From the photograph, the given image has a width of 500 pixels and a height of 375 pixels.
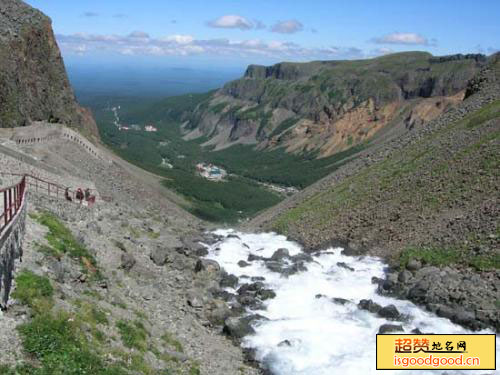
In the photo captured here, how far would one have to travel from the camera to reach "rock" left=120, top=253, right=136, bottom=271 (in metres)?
37.5

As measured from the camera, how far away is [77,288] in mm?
29672

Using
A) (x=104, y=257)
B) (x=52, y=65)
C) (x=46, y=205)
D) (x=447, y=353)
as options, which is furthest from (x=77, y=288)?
(x=52, y=65)

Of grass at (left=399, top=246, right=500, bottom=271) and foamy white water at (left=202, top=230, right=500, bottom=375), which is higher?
grass at (left=399, top=246, right=500, bottom=271)

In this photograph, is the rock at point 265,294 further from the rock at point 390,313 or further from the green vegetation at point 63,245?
the green vegetation at point 63,245

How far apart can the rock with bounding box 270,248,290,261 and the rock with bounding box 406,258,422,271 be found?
1224 centimetres

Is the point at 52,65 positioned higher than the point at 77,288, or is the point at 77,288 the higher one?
the point at 52,65

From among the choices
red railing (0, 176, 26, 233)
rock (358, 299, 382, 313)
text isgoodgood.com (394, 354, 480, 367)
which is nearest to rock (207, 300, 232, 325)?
rock (358, 299, 382, 313)

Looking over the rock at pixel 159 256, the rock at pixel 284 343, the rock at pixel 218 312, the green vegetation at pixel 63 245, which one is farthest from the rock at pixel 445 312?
the green vegetation at pixel 63 245

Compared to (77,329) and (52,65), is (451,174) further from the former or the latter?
(52,65)

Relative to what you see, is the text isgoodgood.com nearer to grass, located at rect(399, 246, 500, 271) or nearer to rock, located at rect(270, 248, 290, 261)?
grass, located at rect(399, 246, 500, 271)

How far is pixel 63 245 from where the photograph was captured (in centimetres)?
3284

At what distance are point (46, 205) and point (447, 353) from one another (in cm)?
2879

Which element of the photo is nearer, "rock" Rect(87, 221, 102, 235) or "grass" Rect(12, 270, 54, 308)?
"grass" Rect(12, 270, 54, 308)

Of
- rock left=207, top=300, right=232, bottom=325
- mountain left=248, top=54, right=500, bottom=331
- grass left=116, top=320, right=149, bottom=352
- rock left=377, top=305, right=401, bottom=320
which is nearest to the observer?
grass left=116, top=320, right=149, bottom=352
